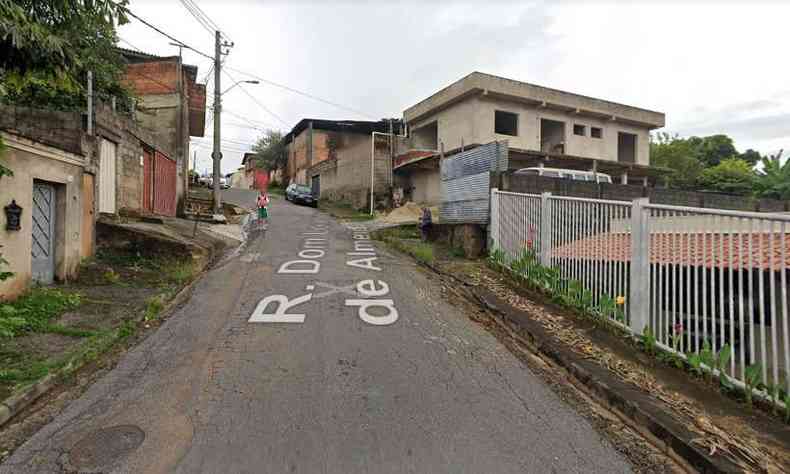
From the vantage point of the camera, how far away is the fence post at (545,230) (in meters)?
6.88

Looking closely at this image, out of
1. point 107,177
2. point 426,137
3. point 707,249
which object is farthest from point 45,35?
point 426,137

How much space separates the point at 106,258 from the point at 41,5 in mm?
5603

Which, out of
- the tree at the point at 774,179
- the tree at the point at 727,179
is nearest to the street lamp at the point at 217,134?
the tree at the point at 774,179

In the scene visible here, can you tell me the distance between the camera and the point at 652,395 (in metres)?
3.53

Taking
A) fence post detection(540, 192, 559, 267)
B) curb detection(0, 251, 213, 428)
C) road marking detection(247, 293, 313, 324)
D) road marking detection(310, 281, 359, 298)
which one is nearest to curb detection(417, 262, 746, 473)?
fence post detection(540, 192, 559, 267)

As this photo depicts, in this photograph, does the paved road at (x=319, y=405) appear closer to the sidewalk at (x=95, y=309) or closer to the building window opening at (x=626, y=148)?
the sidewalk at (x=95, y=309)

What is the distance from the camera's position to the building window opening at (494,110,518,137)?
2289 cm

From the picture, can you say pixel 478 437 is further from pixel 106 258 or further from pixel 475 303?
pixel 106 258

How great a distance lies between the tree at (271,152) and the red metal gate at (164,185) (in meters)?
27.2

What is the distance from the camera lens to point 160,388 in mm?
3775

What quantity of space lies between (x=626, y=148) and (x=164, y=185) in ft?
83.7

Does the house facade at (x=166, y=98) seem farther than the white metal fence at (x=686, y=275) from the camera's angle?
Yes

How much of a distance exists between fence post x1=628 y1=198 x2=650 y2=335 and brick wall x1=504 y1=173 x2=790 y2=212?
4.88 metres

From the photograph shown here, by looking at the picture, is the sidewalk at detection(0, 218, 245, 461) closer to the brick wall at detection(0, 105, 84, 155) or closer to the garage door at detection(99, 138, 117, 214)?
the garage door at detection(99, 138, 117, 214)
